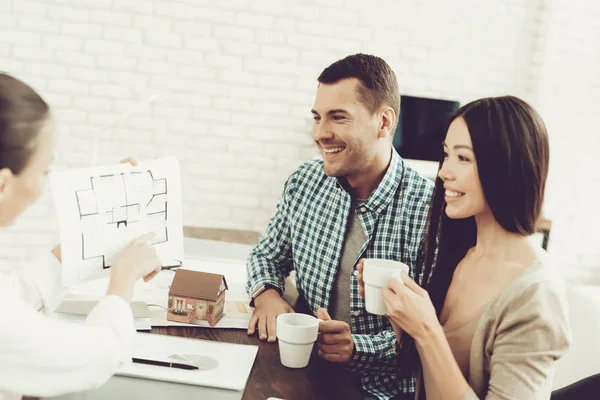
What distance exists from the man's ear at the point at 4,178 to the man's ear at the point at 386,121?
1.05 metres

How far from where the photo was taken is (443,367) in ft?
3.18

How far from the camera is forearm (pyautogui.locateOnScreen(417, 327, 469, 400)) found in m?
0.97

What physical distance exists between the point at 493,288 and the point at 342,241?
0.54 meters

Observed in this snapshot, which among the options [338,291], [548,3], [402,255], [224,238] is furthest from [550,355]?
[548,3]

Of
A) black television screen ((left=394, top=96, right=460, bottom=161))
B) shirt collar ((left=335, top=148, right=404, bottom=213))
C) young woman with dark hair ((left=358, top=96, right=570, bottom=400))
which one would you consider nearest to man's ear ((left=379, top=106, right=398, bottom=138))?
shirt collar ((left=335, top=148, right=404, bottom=213))

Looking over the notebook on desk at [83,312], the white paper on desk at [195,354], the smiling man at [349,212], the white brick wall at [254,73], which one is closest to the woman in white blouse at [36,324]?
the white paper on desk at [195,354]

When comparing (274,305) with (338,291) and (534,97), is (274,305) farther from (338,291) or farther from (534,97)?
(534,97)

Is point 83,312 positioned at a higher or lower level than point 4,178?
lower

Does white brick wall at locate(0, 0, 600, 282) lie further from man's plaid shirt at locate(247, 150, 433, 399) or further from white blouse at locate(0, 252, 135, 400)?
white blouse at locate(0, 252, 135, 400)

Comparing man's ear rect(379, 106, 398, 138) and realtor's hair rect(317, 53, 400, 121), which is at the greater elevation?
realtor's hair rect(317, 53, 400, 121)

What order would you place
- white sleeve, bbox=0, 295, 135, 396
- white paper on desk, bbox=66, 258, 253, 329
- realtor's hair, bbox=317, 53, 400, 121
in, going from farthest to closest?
1. realtor's hair, bbox=317, 53, 400, 121
2. white paper on desk, bbox=66, 258, 253, 329
3. white sleeve, bbox=0, 295, 135, 396

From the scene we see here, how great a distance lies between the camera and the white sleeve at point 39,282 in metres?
1.10

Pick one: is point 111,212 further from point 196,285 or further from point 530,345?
point 530,345

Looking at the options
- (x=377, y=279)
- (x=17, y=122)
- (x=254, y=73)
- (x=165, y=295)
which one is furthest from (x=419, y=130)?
(x=17, y=122)
